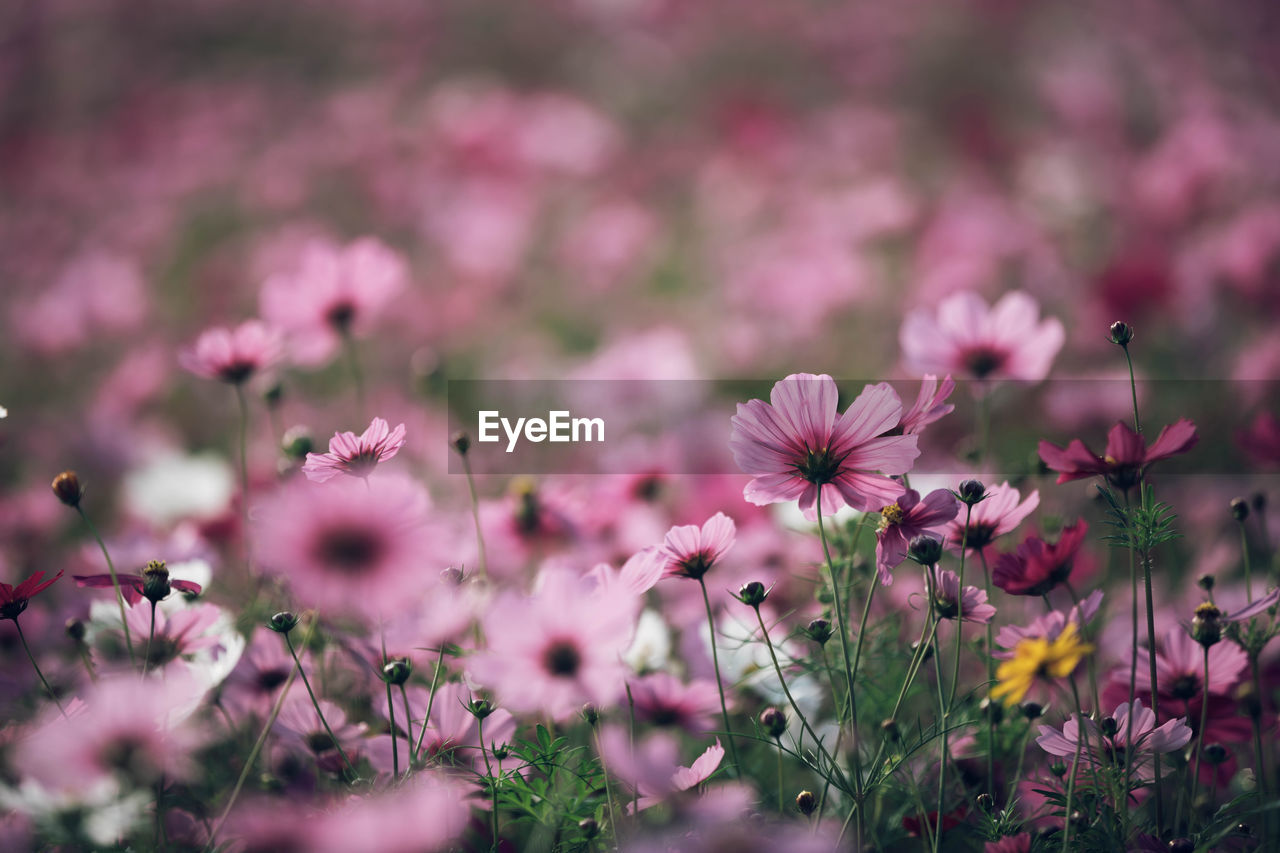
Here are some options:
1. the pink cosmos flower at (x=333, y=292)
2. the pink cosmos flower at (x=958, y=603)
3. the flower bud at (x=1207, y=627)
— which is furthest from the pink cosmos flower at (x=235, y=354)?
the flower bud at (x=1207, y=627)

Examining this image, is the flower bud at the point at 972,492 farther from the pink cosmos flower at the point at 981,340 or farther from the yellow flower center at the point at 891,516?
the pink cosmos flower at the point at 981,340

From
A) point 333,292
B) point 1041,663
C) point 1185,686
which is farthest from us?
point 333,292

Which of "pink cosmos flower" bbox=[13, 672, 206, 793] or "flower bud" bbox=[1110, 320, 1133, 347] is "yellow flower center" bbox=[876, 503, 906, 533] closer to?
"flower bud" bbox=[1110, 320, 1133, 347]

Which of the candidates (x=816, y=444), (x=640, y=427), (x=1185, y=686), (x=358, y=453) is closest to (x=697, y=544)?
(x=816, y=444)

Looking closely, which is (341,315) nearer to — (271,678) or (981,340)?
(271,678)

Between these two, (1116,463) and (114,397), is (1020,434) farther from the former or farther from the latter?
(114,397)

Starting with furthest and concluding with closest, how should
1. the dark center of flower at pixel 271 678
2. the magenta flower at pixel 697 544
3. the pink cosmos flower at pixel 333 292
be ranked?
the pink cosmos flower at pixel 333 292
the dark center of flower at pixel 271 678
the magenta flower at pixel 697 544
